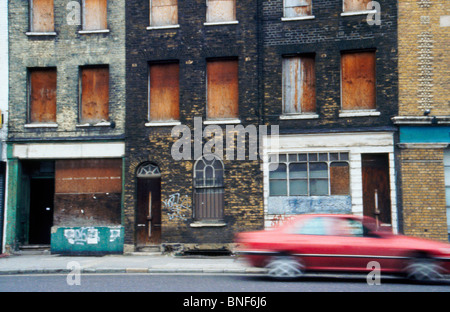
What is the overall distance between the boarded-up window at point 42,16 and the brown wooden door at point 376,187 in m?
12.7

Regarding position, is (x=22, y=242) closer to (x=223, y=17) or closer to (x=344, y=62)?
(x=223, y=17)

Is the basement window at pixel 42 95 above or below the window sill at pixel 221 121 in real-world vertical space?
above

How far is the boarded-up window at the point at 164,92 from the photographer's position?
1755 centimetres

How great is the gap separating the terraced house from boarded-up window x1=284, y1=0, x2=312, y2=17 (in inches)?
238

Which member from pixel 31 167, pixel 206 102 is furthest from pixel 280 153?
pixel 31 167

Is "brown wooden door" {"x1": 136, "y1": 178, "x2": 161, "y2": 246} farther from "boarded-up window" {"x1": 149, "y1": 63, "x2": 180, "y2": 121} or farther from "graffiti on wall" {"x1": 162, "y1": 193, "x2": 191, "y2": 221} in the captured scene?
"boarded-up window" {"x1": 149, "y1": 63, "x2": 180, "y2": 121}

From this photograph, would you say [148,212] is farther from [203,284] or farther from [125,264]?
[203,284]

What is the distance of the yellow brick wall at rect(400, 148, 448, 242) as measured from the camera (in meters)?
15.5

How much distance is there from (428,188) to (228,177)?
6.64m

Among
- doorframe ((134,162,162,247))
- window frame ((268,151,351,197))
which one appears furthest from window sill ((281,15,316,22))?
doorframe ((134,162,162,247))

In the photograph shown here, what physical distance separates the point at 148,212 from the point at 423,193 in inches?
372

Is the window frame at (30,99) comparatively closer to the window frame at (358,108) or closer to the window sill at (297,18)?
the window sill at (297,18)

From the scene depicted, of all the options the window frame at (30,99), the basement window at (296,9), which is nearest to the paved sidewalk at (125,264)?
the window frame at (30,99)

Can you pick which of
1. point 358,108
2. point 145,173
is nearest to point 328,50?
point 358,108
